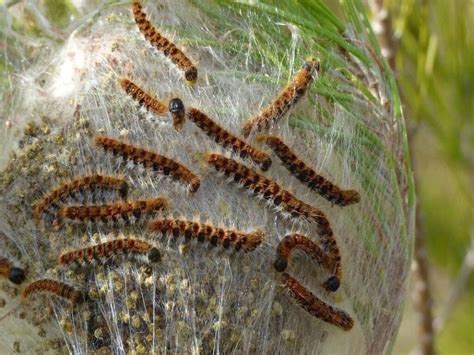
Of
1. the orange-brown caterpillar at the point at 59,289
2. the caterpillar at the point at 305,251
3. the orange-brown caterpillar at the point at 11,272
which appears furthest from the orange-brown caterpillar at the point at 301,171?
the orange-brown caterpillar at the point at 11,272

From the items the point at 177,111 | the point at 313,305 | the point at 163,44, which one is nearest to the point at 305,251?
the point at 313,305

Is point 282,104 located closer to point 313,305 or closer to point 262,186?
point 262,186

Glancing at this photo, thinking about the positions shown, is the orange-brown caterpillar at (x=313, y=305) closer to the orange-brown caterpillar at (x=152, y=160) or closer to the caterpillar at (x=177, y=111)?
the orange-brown caterpillar at (x=152, y=160)

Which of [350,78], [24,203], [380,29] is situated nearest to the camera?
[24,203]

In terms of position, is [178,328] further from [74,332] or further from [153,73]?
[153,73]

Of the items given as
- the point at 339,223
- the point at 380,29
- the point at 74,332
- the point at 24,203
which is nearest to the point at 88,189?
the point at 24,203

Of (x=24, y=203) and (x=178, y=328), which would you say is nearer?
(x=178, y=328)

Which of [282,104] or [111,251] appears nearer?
[111,251]
